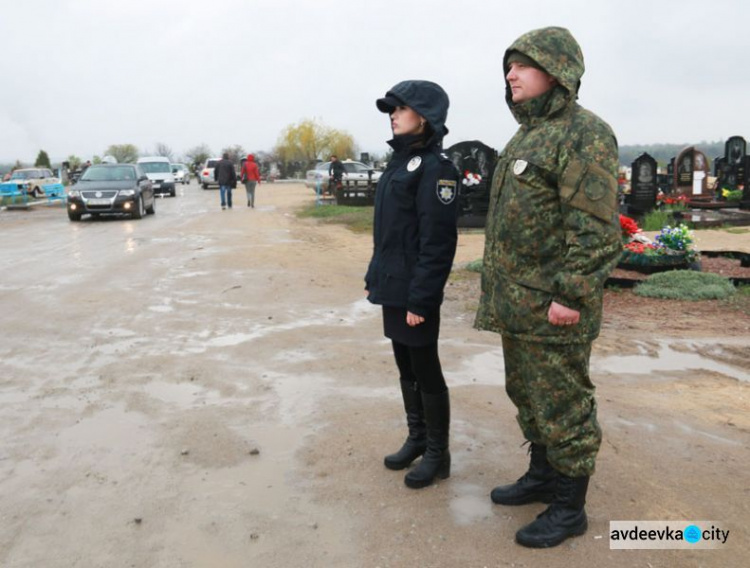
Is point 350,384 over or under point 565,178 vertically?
under

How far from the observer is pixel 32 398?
4.62 meters

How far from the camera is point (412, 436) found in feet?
11.7

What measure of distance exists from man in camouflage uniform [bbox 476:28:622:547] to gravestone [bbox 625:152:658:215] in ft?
50.7

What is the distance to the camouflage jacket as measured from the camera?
2609 mm

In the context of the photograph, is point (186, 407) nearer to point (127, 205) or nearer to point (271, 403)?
point (271, 403)

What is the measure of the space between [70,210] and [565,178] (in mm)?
18541

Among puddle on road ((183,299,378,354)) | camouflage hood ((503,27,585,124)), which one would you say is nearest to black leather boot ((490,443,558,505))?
camouflage hood ((503,27,585,124))

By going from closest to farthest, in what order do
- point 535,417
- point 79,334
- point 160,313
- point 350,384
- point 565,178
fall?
point 565,178 → point 535,417 → point 350,384 → point 79,334 → point 160,313

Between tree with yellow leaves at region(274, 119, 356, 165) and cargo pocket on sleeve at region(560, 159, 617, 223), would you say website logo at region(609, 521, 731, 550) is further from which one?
tree with yellow leaves at region(274, 119, 356, 165)

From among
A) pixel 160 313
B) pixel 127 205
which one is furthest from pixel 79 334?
pixel 127 205

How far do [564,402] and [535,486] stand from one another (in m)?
0.56

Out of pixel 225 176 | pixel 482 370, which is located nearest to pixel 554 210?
pixel 482 370

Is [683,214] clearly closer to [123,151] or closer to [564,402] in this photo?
[564,402]

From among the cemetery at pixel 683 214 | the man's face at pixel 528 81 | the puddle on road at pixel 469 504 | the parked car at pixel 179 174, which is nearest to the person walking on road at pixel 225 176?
the cemetery at pixel 683 214
